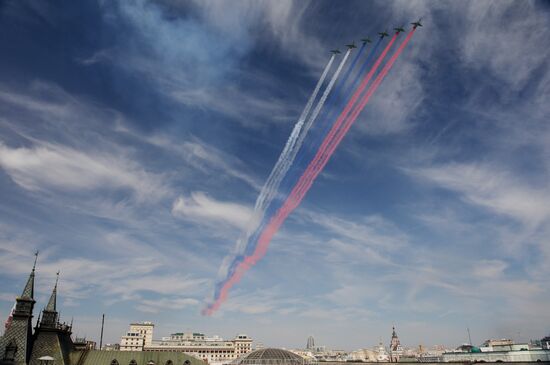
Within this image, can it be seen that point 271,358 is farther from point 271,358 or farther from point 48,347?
point 48,347

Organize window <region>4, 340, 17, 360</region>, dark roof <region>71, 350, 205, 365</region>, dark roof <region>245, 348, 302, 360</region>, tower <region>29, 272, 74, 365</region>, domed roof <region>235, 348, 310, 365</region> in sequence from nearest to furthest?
window <region>4, 340, 17, 360</region> < tower <region>29, 272, 74, 365</region> < dark roof <region>71, 350, 205, 365</region> < domed roof <region>235, 348, 310, 365</region> < dark roof <region>245, 348, 302, 360</region>

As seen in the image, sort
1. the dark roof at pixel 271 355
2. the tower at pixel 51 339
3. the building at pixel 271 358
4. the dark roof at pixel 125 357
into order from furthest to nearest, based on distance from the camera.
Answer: the dark roof at pixel 271 355 → the building at pixel 271 358 → the dark roof at pixel 125 357 → the tower at pixel 51 339

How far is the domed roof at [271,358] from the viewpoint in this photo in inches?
5049

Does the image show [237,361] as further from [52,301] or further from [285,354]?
[52,301]

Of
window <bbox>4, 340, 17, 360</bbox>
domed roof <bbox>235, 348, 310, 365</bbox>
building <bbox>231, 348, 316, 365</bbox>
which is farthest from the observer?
domed roof <bbox>235, 348, 310, 365</bbox>

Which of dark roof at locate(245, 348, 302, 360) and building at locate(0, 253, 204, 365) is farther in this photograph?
dark roof at locate(245, 348, 302, 360)

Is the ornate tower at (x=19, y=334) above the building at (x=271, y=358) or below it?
above

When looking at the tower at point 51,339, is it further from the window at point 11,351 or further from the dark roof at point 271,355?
the dark roof at point 271,355

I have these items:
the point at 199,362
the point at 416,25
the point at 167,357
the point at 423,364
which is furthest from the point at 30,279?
the point at 423,364

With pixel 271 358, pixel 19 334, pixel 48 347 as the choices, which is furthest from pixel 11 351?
pixel 271 358

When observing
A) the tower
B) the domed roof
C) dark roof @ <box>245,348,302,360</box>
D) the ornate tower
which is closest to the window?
the ornate tower

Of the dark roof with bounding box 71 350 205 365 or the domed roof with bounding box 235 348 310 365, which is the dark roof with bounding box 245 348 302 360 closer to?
the domed roof with bounding box 235 348 310 365

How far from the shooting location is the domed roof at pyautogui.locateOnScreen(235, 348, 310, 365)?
421ft

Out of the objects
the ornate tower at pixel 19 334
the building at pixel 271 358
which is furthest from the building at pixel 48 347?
the building at pixel 271 358
